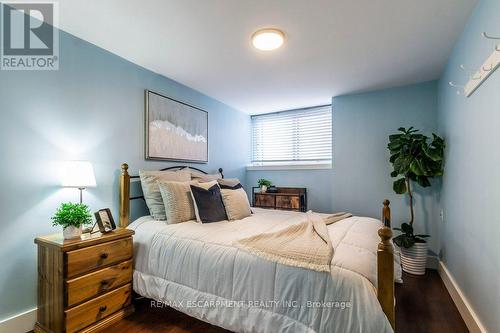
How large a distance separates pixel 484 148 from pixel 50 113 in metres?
3.38

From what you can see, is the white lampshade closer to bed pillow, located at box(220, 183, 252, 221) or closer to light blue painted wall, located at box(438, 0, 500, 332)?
bed pillow, located at box(220, 183, 252, 221)

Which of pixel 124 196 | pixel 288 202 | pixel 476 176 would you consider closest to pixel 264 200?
pixel 288 202

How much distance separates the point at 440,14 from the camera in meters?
1.83

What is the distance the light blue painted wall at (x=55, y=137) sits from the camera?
5.73 ft

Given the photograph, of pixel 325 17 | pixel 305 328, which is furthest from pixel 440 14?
pixel 305 328

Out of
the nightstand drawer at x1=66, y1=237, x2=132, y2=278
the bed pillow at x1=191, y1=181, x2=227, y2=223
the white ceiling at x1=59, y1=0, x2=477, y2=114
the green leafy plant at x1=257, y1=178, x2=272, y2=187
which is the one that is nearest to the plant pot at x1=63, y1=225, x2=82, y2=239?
the nightstand drawer at x1=66, y1=237, x2=132, y2=278

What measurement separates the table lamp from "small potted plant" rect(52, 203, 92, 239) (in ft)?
0.56

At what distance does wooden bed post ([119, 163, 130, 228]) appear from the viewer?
7.72 feet

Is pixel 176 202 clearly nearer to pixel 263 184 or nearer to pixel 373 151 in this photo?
pixel 263 184

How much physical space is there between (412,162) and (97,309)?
11.5ft

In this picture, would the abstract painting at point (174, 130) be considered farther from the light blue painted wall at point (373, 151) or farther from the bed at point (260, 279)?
the light blue painted wall at point (373, 151)

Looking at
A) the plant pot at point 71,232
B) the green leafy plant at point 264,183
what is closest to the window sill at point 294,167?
the green leafy plant at point 264,183

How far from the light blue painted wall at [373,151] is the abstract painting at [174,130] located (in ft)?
6.98

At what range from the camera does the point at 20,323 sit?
1.77 meters
